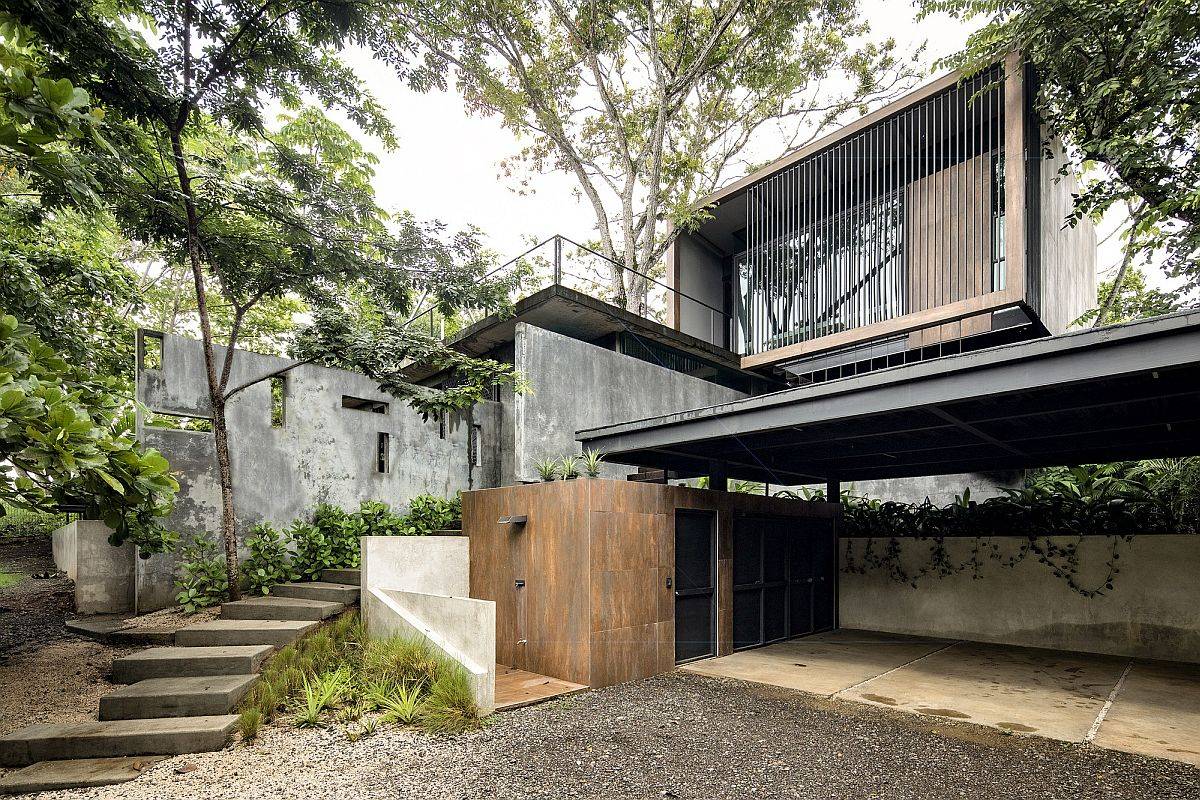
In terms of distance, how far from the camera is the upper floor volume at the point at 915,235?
8.09 metres

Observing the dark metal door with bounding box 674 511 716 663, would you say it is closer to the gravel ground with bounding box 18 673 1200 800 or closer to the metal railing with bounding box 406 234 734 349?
the gravel ground with bounding box 18 673 1200 800

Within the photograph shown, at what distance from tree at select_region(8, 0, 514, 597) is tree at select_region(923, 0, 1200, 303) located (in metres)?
7.03

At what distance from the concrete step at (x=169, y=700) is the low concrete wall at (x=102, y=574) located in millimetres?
2590

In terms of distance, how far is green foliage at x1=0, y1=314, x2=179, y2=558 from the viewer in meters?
2.21

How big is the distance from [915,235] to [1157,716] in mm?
6437

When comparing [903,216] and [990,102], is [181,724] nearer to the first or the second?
[903,216]

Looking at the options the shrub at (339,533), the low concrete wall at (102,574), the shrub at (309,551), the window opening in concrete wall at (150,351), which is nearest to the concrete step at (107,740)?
the low concrete wall at (102,574)

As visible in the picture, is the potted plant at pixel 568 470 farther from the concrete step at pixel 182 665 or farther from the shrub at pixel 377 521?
the concrete step at pixel 182 665

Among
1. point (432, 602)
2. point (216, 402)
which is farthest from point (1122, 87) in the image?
point (216, 402)

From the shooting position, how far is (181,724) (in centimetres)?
439

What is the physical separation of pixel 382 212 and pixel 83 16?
382 cm

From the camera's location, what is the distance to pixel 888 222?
9344 mm

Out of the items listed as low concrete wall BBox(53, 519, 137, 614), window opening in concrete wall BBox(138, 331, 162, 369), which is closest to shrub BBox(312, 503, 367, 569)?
low concrete wall BBox(53, 519, 137, 614)

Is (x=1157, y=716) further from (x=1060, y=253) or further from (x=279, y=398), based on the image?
(x=279, y=398)
